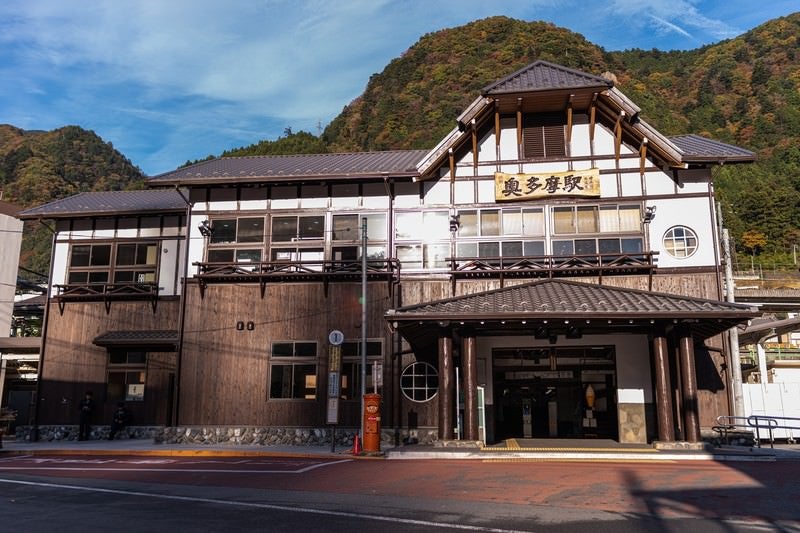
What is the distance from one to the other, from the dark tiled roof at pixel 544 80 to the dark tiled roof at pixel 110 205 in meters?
12.1

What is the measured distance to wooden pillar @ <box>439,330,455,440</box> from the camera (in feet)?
53.3

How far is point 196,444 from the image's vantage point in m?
19.6

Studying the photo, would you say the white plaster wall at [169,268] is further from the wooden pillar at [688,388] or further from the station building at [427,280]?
the wooden pillar at [688,388]

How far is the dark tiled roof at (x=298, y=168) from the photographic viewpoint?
20.9m

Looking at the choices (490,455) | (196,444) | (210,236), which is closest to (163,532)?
(490,455)

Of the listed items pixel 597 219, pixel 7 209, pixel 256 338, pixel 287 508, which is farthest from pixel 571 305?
pixel 7 209

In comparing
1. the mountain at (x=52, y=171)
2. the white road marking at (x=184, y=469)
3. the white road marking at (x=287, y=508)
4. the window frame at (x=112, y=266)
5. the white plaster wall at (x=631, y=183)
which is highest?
the mountain at (x=52, y=171)

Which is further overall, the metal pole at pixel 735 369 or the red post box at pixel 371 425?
the metal pole at pixel 735 369

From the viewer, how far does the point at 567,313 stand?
15039 millimetres

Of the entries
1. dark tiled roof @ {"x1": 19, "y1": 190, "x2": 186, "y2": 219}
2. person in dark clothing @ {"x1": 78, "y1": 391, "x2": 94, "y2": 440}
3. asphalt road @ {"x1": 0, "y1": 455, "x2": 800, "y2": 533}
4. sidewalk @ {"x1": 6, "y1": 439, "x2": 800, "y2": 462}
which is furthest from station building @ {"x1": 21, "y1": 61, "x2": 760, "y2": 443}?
asphalt road @ {"x1": 0, "y1": 455, "x2": 800, "y2": 533}

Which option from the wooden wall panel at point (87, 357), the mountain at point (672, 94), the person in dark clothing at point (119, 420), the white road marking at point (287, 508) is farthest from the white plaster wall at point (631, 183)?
the mountain at point (672, 94)

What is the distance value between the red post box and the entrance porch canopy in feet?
6.83

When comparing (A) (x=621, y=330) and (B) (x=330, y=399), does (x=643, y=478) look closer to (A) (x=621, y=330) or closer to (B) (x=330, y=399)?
(A) (x=621, y=330)

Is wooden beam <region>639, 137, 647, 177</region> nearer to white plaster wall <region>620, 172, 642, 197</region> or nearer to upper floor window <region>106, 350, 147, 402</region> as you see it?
white plaster wall <region>620, 172, 642, 197</region>
